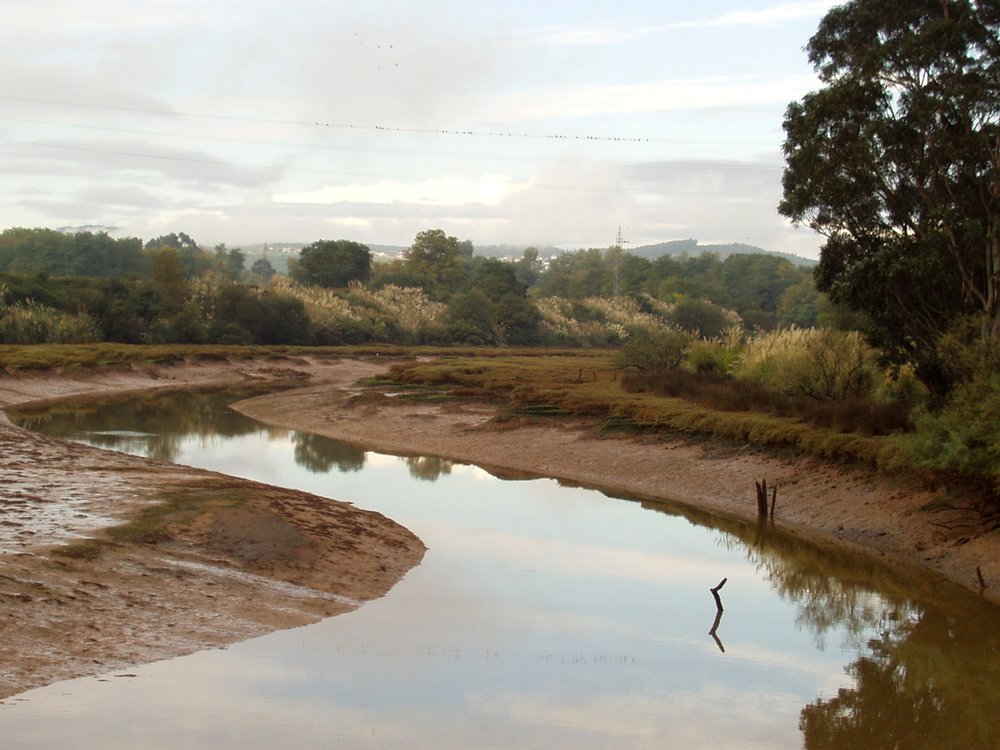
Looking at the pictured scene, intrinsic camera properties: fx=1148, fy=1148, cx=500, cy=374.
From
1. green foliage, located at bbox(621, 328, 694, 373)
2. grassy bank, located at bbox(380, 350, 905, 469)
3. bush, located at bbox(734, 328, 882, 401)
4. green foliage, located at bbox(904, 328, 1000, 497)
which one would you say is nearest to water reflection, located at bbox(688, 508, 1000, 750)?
green foliage, located at bbox(904, 328, 1000, 497)

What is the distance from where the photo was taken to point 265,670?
12070mm

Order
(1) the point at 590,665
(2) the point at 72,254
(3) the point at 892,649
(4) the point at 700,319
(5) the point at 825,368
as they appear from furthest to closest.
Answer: (2) the point at 72,254, (4) the point at 700,319, (5) the point at 825,368, (3) the point at 892,649, (1) the point at 590,665

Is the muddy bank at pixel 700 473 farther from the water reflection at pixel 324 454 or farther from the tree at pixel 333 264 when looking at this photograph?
the tree at pixel 333 264

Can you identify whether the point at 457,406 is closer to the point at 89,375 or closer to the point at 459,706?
the point at 89,375

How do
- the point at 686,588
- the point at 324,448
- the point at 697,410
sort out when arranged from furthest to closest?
the point at 324,448 < the point at 697,410 < the point at 686,588

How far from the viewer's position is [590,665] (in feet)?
43.0

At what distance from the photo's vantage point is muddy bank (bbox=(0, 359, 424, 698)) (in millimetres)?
12094

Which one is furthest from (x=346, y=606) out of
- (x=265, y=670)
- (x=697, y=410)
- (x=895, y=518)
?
(x=697, y=410)

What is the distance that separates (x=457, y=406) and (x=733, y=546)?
75.4 feet

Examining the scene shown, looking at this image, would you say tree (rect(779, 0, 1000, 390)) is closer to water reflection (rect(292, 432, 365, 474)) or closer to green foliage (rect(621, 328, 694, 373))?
water reflection (rect(292, 432, 365, 474))

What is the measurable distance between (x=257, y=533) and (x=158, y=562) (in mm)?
2241

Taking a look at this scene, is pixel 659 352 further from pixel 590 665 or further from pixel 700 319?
pixel 700 319

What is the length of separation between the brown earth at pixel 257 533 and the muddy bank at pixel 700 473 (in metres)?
0.05

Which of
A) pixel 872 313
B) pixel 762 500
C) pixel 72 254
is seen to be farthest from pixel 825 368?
pixel 72 254
